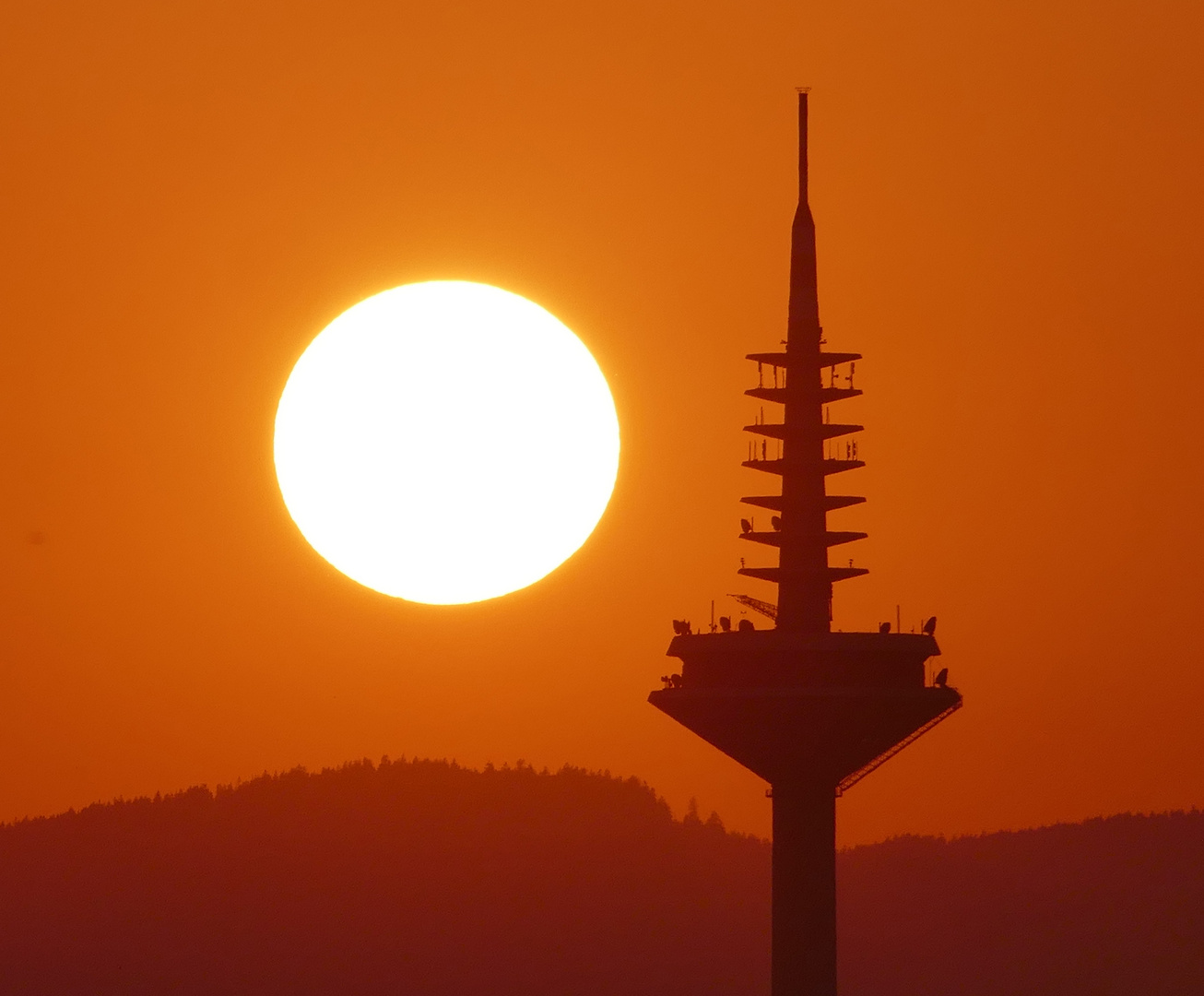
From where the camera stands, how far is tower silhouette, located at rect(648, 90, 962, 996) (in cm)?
18212

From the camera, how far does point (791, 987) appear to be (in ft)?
610

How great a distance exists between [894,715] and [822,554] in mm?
12145

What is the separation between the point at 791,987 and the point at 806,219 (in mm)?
52987

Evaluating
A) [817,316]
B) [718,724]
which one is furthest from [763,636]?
[817,316]

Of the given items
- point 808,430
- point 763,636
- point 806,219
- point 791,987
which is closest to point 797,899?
point 791,987

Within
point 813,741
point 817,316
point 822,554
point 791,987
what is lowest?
point 791,987

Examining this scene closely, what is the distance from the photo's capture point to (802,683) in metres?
182

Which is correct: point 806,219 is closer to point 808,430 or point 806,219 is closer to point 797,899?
point 808,430

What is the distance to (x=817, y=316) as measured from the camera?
620 feet

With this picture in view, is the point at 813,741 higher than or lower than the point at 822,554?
lower

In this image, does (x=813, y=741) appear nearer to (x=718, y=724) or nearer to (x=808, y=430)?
Answer: (x=718, y=724)

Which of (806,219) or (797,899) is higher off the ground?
(806,219)

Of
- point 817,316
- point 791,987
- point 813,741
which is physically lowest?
point 791,987

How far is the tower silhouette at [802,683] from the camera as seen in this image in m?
182
